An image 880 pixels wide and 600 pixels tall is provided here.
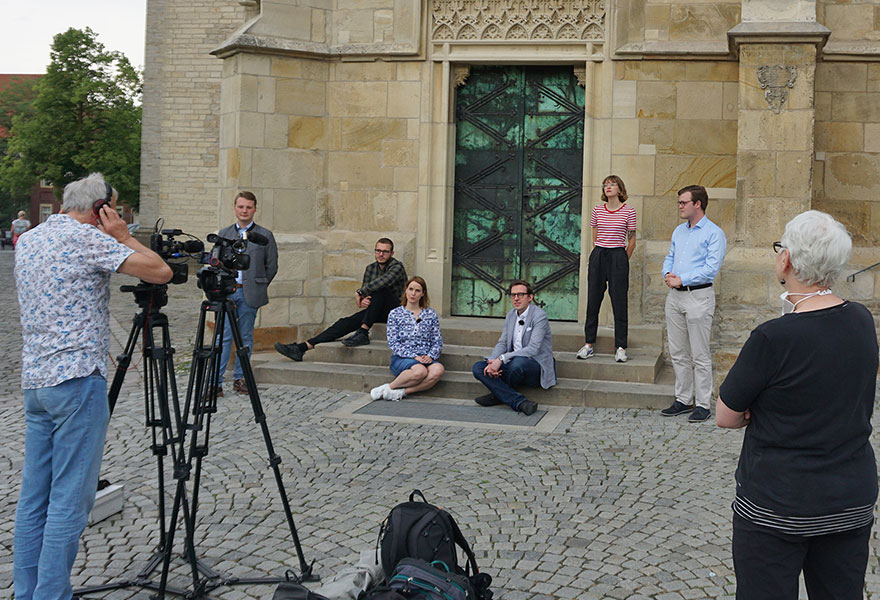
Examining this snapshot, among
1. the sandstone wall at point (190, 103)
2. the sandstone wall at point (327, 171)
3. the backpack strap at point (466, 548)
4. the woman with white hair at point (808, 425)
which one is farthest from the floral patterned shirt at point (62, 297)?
the sandstone wall at point (190, 103)

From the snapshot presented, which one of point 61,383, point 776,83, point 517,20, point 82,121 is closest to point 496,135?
point 517,20

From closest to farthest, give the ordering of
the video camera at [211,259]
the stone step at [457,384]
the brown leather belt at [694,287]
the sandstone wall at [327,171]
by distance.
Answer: the video camera at [211,259] → the brown leather belt at [694,287] → the stone step at [457,384] → the sandstone wall at [327,171]

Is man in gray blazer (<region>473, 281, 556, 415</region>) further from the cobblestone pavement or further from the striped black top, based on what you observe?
the striped black top

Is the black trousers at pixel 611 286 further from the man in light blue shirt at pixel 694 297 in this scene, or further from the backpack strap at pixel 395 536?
the backpack strap at pixel 395 536

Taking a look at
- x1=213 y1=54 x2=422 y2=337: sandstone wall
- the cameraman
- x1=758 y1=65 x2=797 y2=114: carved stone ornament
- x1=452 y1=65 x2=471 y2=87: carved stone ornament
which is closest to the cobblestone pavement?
the cameraman

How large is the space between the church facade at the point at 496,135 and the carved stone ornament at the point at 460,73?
11 millimetres

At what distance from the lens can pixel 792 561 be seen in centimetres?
287

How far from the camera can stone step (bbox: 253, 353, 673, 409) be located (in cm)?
838

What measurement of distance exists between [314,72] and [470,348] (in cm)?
349

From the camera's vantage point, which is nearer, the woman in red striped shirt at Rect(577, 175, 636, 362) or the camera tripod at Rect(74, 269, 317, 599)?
the camera tripod at Rect(74, 269, 317, 599)

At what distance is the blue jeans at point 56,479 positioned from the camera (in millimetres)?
3750

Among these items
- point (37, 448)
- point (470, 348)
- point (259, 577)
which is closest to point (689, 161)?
point (470, 348)

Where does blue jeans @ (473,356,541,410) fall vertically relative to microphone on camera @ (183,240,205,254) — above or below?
below

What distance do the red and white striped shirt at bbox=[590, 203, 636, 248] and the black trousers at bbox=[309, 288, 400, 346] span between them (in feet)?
7.27
